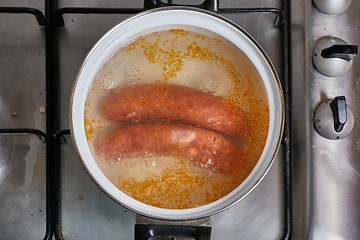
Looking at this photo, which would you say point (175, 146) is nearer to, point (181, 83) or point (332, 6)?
point (181, 83)

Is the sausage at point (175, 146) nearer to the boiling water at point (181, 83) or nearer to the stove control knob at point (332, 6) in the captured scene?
the boiling water at point (181, 83)

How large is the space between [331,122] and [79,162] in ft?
1.17

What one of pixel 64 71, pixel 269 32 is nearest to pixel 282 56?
pixel 269 32

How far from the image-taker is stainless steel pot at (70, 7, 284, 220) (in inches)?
26.7

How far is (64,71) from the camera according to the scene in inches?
31.8

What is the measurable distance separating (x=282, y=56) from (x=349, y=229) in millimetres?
258

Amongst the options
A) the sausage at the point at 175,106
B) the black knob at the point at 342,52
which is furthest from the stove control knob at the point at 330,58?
the sausage at the point at 175,106

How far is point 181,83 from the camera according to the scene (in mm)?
718

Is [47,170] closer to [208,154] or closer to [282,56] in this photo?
[208,154]

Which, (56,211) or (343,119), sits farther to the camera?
(56,211)

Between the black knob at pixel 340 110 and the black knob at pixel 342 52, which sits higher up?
the black knob at pixel 342 52

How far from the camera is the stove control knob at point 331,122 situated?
69 cm

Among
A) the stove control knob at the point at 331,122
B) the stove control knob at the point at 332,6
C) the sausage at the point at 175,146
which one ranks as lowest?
the sausage at the point at 175,146

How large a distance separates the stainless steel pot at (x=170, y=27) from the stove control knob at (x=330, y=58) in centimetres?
7
